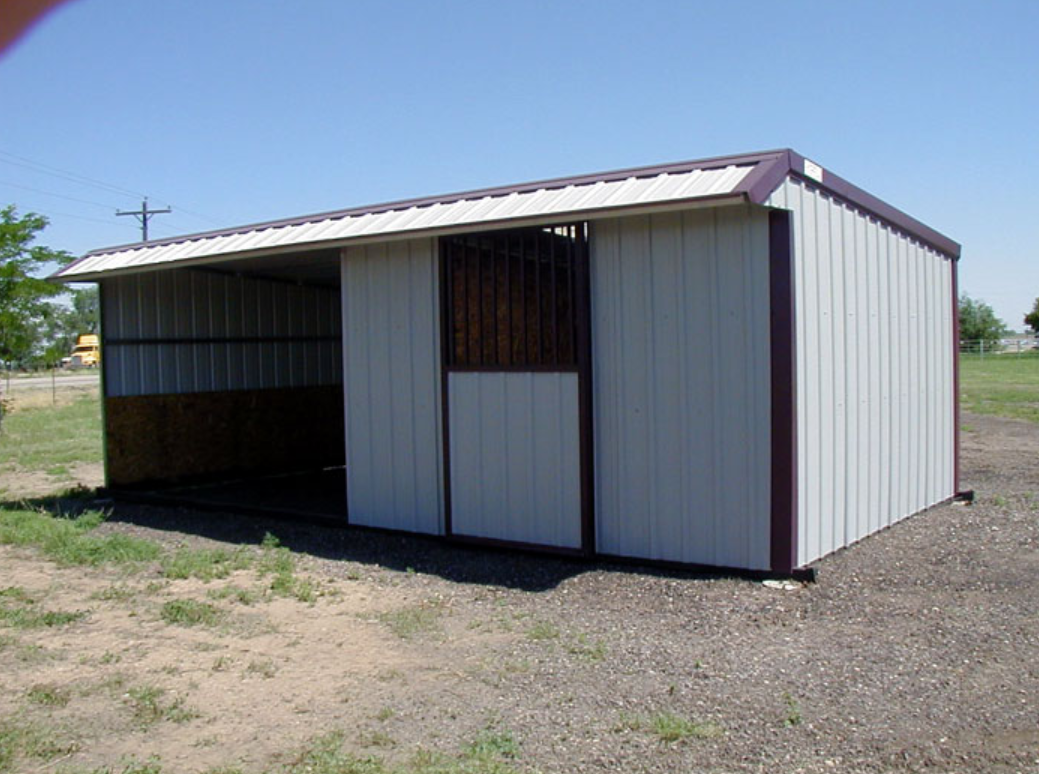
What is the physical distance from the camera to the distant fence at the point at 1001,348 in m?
59.0

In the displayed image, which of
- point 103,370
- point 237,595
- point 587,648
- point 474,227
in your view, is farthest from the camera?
point 103,370

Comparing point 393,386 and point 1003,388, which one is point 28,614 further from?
point 1003,388

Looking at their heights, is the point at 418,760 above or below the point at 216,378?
below

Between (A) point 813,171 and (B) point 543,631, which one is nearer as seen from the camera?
(B) point 543,631

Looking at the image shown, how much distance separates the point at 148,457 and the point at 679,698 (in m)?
9.33

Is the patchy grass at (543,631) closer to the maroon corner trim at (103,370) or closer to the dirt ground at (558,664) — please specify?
the dirt ground at (558,664)

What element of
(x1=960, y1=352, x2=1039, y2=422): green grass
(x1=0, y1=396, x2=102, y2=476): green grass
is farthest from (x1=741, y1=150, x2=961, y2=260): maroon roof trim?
(x1=960, y1=352, x2=1039, y2=422): green grass

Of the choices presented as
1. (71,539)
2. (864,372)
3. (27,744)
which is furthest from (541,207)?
(71,539)

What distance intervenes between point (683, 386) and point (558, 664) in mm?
2548

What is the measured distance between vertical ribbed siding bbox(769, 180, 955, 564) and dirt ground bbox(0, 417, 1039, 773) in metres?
0.51

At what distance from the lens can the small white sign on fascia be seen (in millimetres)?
6879

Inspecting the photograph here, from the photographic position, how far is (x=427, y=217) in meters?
7.96

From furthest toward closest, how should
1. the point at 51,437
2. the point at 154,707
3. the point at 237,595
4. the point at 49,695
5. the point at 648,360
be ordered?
the point at 51,437 < the point at 648,360 < the point at 237,595 < the point at 49,695 < the point at 154,707

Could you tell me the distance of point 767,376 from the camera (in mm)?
6582
